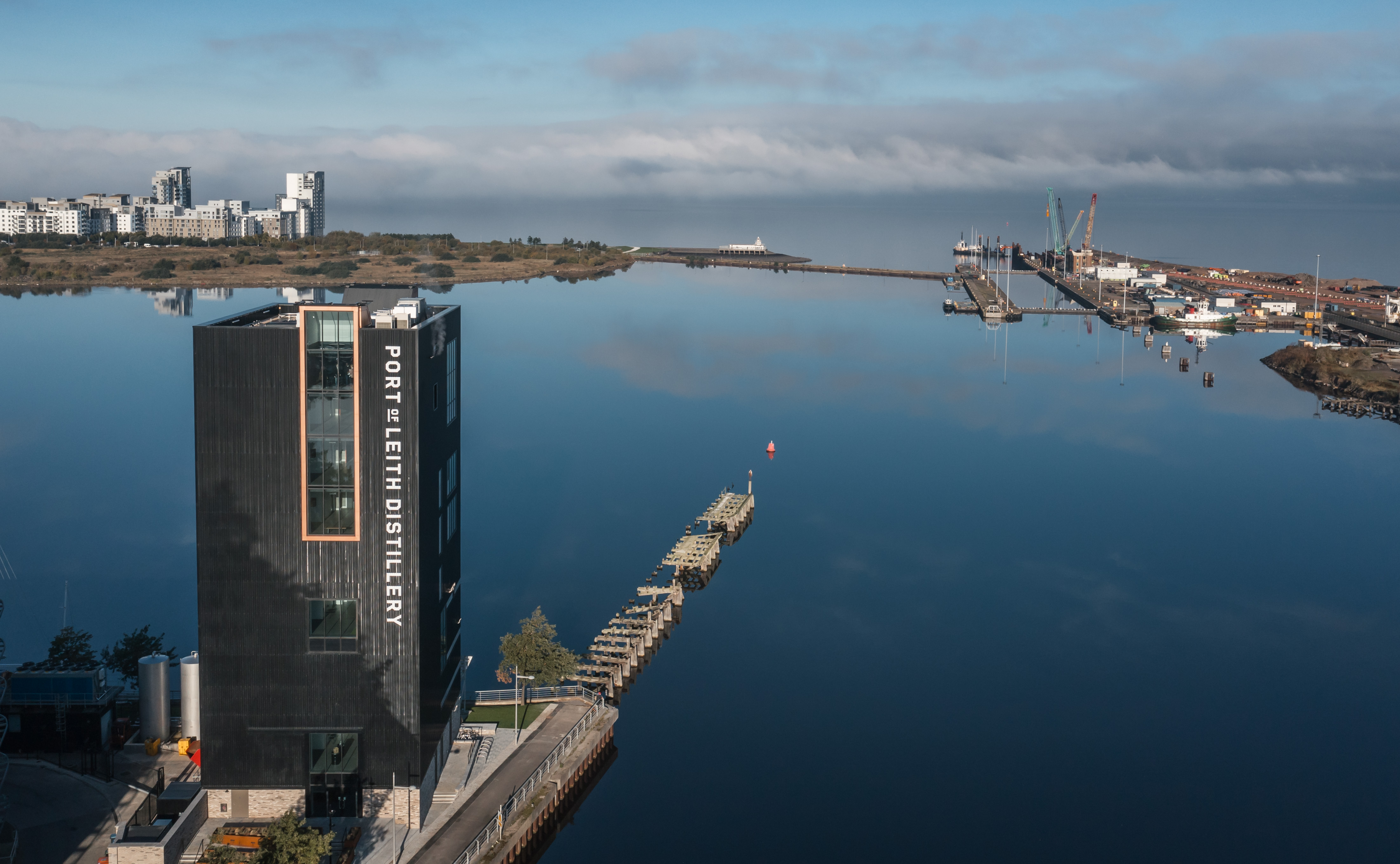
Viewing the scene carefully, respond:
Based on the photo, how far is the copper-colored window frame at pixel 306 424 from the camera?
63.0 feet

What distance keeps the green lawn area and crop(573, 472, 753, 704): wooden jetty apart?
2.14 m

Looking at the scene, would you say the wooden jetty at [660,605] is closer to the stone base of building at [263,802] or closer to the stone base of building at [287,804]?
the stone base of building at [287,804]

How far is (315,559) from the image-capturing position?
19.8 m

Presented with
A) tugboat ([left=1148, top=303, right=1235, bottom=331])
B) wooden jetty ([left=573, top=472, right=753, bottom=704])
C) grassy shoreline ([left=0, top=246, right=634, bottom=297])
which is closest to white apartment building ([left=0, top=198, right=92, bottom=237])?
grassy shoreline ([left=0, top=246, right=634, bottom=297])

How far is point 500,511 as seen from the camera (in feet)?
145

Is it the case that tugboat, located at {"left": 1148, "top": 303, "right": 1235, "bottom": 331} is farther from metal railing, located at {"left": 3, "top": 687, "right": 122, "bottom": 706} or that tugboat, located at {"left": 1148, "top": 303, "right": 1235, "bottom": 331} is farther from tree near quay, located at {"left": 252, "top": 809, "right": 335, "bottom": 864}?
tree near quay, located at {"left": 252, "top": 809, "right": 335, "bottom": 864}

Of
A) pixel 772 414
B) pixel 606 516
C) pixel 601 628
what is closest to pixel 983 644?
pixel 601 628

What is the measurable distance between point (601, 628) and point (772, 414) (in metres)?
31.3

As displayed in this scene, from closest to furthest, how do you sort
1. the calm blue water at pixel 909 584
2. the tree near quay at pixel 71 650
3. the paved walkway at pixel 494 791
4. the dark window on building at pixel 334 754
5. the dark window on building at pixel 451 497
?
the paved walkway at pixel 494 791 → the dark window on building at pixel 334 754 → the dark window on building at pixel 451 497 → the calm blue water at pixel 909 584 → the tree near quay at pixel 71 650

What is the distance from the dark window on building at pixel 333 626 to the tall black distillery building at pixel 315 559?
0.07 ft

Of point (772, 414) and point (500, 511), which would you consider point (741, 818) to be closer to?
point (500, 511)

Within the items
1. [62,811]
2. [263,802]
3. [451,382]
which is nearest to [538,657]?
[451,382]

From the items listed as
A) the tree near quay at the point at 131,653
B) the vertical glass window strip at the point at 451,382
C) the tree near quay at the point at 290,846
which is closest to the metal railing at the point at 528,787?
the tree near quay at the point at 290,846

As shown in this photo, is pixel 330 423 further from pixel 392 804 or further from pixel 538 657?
pixel 538 657
